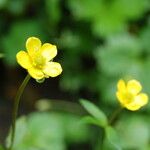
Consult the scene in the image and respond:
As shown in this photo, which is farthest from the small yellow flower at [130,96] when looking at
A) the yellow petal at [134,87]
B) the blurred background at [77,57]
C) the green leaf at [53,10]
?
the green leaf at [53,10]

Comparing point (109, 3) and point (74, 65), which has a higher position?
point (109, 3)

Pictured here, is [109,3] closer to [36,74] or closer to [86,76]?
[86,76]

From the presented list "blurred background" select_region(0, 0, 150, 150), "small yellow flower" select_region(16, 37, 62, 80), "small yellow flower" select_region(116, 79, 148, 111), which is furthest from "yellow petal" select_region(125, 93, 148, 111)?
"blurred background" select_region(0, 0, 150, 150)

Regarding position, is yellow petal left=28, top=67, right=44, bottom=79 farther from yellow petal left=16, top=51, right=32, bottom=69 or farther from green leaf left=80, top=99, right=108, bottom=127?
green leaf left=80, top=99, right=108, bottom=127

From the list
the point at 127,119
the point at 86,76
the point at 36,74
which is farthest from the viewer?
the point at 86,76

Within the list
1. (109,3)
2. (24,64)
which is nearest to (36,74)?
(24,64)

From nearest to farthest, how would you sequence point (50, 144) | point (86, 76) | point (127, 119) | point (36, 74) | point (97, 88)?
point (36, 74) → point (50, 144) → point (127, 119) → point (97, 88) → point (86, 76)

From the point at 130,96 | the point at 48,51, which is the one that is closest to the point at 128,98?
the point at 130,96
